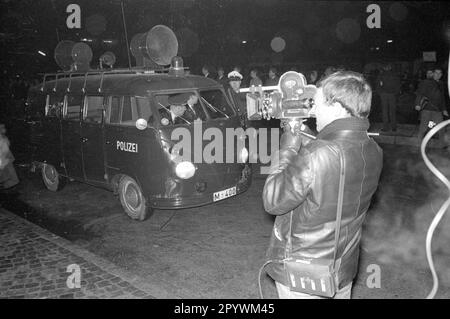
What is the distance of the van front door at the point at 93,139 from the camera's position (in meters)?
6.82

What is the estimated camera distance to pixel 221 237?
231 inches

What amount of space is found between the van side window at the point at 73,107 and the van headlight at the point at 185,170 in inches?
107

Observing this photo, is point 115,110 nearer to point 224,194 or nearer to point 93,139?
point 93,139

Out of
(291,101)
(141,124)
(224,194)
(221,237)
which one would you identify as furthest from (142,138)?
(291,101)

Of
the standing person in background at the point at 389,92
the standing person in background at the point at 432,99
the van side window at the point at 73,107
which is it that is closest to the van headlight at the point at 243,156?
the van side window at the point at 73,107

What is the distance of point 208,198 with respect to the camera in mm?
6160

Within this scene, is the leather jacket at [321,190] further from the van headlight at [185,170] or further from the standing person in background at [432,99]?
the standing person in background at [432,99]

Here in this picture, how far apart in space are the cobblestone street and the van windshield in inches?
118

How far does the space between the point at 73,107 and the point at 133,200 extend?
7.99ft

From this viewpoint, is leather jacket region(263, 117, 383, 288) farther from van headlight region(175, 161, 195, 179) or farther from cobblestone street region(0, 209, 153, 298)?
van headlight region(175, 161, 195, 179)
